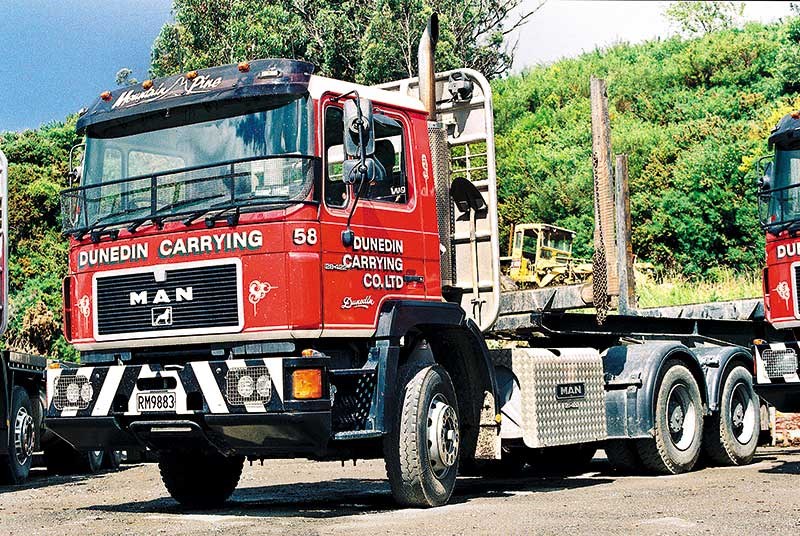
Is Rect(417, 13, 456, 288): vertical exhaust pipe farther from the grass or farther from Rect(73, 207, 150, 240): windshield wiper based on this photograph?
the grass

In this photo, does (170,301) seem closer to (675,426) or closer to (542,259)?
(675,426)

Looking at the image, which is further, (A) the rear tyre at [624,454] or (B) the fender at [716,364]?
(B) the fender at [716,364]

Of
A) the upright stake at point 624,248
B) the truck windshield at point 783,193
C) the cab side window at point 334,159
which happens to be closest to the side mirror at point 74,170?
the cab side window at point 334,159

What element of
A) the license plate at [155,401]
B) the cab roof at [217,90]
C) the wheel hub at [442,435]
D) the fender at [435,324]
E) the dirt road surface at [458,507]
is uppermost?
the cab roof at [217,90]

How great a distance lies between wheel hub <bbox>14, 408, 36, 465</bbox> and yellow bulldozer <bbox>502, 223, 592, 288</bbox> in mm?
15809

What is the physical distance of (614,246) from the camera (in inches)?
506

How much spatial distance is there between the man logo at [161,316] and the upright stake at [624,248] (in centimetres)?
615

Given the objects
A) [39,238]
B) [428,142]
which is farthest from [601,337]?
[39,238]

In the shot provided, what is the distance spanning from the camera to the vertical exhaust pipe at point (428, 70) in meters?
10.6

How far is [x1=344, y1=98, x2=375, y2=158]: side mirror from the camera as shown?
8922mm

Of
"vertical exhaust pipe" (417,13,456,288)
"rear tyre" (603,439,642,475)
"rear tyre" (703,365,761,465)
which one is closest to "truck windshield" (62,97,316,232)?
"vertical exhaust pipe" (417,13,456,288)

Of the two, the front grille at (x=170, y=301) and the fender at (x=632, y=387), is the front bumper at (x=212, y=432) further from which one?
the fender at (x=632, y=387)

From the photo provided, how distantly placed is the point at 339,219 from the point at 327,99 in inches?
35.4

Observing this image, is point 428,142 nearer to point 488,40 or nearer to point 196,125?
point 196,125
